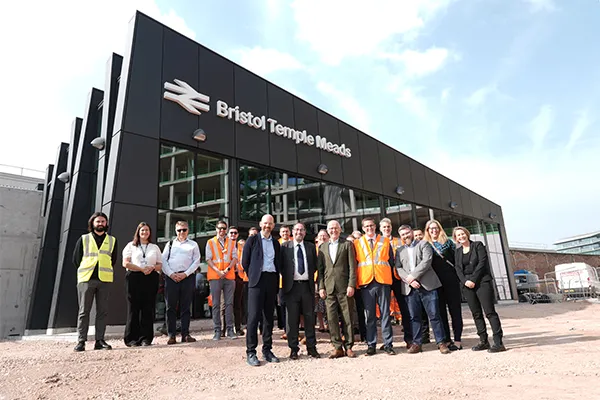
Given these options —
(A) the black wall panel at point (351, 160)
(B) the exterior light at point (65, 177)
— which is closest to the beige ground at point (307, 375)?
(B) the exterior light at point (65, 177)

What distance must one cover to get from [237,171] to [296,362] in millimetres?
6628

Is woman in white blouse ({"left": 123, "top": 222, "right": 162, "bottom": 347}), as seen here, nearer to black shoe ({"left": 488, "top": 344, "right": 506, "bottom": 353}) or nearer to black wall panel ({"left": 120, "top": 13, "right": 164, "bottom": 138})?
black wall panel ({"left": 120, "top": 13, "right": 164, "bottom": 138})

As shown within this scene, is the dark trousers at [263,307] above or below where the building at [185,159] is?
below

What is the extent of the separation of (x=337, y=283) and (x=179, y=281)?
251 centimetres

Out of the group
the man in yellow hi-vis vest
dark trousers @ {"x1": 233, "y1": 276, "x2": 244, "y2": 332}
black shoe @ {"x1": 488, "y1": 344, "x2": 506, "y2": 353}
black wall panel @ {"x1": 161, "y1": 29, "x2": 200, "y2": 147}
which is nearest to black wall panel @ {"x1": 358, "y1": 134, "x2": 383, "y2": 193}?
black wall panel @ {"x1": 161, "y1": 29, "x2": 200, "y2": 147}

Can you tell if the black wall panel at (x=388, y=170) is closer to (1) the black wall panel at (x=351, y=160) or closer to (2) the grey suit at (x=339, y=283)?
(1) the black wall panel at (x=351, y=160)

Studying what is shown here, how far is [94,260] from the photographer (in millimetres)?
5262

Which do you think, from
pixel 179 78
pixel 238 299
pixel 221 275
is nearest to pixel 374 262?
pixel 221 275

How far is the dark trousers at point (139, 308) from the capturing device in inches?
215

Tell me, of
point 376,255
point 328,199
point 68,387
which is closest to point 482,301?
point 376,255

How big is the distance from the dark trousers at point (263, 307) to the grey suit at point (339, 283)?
2.29 ft

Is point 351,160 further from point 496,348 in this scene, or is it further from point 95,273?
point 95,273

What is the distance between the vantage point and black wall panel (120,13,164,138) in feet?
27.0

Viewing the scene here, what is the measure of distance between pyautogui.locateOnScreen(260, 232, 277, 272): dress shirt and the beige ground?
110 cm
